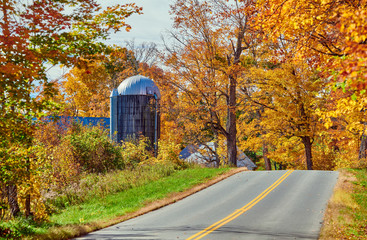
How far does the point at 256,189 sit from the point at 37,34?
10.8 metres

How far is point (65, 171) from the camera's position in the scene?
682 inches

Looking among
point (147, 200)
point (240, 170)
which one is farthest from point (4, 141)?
point (240, 170)

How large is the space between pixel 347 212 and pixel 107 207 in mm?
8956

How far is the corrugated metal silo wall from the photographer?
2845 centimetres

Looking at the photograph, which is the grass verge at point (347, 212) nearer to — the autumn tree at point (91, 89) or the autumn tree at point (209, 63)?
the autumn tree at point (209, 63)

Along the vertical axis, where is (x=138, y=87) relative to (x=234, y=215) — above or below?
above

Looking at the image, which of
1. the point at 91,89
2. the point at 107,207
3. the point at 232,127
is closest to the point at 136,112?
the point at 232,127

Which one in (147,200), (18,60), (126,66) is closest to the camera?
(18,60)

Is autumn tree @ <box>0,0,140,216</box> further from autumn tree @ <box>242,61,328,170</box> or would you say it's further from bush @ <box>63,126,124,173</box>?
autumn tree @ <box>242,61,328,170</box>

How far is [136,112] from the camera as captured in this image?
28.7m

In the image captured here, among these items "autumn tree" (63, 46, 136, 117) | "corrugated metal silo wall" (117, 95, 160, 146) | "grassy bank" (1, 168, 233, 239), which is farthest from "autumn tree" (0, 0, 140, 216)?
"autumn tree" (63, 46, 136, 117)

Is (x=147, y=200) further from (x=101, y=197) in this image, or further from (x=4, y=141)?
(x=4, y=141)

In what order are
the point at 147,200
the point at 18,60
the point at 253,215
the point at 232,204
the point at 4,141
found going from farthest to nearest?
the point at 147,200 < the point at 232,204 < the point at 253,215 < the point at 4,141 < the point at 18,60

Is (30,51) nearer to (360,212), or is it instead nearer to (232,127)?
(360,212)
